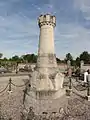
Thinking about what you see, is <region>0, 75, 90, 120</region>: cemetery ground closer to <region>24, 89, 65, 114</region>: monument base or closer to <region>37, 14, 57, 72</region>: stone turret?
<region>24, 89, 65, 114</region>: monument base

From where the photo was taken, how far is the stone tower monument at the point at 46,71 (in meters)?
8.88

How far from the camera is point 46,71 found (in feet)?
30.5

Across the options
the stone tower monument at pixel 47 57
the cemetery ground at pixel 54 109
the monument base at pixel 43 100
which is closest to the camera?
the cemetery ground at pixel 54 109

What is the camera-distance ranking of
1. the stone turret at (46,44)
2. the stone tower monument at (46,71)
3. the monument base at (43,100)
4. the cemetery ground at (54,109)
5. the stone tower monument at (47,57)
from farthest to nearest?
the stone turret at (46,44), the stone tower monument at (47,57), the stone tower monument at (46,71), the monument base at (43,100), the cemetery ground at (54,109)

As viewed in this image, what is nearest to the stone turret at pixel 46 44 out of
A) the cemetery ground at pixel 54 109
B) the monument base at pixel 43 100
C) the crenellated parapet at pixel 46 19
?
the crenellated parapet at pixel 46 19

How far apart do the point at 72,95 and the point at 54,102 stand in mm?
1737

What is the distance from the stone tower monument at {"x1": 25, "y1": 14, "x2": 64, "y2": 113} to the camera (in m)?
8.88

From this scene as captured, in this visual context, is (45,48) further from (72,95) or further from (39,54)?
(72,95)

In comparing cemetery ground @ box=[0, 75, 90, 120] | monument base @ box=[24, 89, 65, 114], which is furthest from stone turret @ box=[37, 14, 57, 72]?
cemetery ground @ box=[0, 75, 90, 120]

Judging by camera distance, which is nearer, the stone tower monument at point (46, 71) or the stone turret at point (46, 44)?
the stone tower monument at point (46, 71)

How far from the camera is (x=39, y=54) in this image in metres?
9.55

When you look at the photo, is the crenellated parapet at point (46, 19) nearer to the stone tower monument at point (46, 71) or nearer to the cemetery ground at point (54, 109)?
the stone tower monument at point (46, 71)

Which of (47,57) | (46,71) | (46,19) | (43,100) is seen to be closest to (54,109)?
(43,100)

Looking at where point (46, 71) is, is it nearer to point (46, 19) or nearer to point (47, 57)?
point (47, 57)
